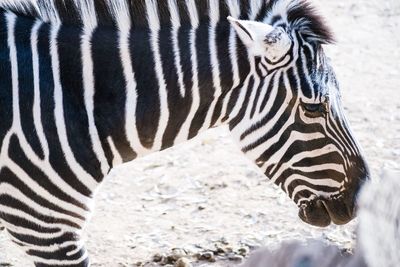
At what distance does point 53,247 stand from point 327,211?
1429mm

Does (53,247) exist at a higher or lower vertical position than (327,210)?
higher

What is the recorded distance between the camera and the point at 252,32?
338cm

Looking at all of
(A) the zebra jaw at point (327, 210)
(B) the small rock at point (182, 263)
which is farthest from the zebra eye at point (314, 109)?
(B) the small rock at point (182, 263)

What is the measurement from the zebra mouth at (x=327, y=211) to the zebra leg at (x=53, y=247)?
1.21 m

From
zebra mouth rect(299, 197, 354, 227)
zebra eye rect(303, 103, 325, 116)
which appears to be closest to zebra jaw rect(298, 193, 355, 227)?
zebra mouth rect(299, 197, 354, 227)

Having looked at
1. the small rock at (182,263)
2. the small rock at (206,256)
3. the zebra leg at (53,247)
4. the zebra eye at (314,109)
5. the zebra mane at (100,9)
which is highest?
→ the zebra mane at (100,9)

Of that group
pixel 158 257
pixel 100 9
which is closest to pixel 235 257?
pixel 158 257

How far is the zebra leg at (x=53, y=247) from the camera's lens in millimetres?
3439

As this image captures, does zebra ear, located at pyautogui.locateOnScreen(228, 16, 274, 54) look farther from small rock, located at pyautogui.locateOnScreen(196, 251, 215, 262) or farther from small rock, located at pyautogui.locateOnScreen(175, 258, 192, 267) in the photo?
small rock, located at pyautogui.locateOnScreen(196, 251, 215, 262)

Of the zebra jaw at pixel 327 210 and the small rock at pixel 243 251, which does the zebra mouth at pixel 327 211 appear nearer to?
the zebra jaw at pixel 327 210

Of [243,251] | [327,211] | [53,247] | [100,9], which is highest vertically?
[100,9]

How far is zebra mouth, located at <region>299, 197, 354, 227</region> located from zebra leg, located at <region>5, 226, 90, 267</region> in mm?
1207

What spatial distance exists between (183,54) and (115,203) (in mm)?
2463

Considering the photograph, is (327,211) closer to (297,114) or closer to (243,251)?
(297,114)
